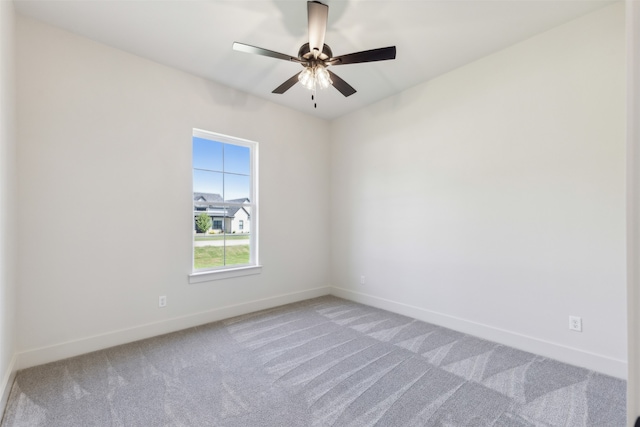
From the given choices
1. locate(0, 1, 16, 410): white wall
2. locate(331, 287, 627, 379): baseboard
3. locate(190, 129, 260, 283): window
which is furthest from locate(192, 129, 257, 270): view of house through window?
locate(331, 287, 627, 379): baseboard

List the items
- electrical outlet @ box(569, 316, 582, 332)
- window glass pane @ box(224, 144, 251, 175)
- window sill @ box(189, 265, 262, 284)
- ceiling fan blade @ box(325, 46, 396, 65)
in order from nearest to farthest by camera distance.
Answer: ceiling fan blade @ box(325, 46, 396, 65) → electrical outlet @ box(569, 316, 582, 332) → window sill @ box(189, 265, 262, 284) → window glass pane @ box(224, 144, 251, 175)

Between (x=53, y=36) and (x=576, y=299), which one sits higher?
(x=53, y=36)

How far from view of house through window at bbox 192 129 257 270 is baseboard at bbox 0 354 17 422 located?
153cm

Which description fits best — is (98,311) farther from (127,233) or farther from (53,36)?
(53,36)

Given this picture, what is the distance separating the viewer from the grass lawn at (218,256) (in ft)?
10.9

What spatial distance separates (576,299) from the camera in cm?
234

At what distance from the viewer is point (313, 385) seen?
2057mm

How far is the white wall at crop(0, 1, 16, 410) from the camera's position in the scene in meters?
1.83

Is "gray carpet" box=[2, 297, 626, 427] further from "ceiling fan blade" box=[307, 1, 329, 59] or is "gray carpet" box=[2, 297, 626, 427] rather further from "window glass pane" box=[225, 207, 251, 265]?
"ceiling fan blade" box=[307, 1, 329, 59]

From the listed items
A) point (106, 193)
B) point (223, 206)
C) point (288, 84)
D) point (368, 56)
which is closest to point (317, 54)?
point (368, 56)

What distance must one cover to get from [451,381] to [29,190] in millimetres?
3668

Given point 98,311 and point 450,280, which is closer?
point 98,311

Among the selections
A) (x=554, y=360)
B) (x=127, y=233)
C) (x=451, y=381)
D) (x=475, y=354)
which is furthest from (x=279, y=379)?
(x=554, y=360)

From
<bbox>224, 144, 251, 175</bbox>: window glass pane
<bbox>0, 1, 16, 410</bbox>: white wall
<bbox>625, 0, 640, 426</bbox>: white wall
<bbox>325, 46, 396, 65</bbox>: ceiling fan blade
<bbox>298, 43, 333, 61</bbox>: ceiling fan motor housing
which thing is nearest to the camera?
<bbox>625, 0, 640, 426</bbox>: white wall
